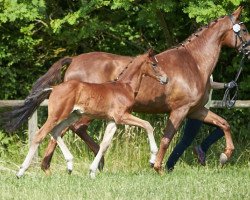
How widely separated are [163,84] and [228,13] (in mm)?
2431

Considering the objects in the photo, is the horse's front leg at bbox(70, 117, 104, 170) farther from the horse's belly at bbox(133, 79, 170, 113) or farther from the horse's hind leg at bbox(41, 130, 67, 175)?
the horse's belly at bbox(133, 79, 170, 113)

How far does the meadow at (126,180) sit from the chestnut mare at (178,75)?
77 centimetres

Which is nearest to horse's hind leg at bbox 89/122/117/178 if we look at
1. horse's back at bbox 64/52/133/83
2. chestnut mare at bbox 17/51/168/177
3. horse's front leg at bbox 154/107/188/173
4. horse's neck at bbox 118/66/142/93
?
chestnut mare at bbox 17/51/168/177

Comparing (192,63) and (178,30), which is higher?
(192,63)

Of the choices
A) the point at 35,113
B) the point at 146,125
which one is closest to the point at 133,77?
the point at 146,125

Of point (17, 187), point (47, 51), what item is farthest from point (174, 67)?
point (47, 51)

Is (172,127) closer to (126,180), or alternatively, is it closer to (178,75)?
(178,75)

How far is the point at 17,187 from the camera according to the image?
8.98 meters

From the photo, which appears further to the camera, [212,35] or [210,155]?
[210,155]

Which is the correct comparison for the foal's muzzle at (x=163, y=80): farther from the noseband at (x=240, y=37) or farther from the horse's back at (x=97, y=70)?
the noseband at (x=240, y=37)

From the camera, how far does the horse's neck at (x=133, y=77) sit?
10758 millimetres

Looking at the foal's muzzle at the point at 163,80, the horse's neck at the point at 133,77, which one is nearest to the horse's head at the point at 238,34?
the foal's muzzle at the point at 163,80

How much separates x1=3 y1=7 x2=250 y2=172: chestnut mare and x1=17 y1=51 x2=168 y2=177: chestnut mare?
68cm

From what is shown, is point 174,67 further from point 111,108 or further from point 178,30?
point 178,30
